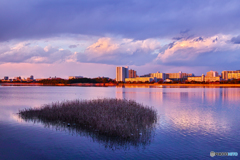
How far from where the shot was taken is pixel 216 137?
51.1 feet

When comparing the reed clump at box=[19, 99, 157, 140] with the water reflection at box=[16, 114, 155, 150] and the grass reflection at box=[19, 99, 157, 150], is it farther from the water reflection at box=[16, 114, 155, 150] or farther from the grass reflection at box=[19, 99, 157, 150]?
the water reflection at box=[16, 114, 155, 150]

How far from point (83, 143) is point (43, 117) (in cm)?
996

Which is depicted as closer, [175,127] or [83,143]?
[83,143]

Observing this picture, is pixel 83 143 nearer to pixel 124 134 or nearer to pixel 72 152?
pixel 72 152

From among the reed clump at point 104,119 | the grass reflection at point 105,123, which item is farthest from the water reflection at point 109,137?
the reed clump at point 104,119

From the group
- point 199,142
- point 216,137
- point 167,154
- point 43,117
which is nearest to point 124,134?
point 167,154

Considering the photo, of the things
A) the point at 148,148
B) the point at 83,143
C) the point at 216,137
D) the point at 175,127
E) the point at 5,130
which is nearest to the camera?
the point at 148,148

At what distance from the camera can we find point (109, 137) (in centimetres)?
1478

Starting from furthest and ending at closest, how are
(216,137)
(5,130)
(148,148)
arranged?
(5,130)
(216,137)
(148,148)

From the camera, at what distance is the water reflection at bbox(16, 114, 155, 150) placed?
43.9ft

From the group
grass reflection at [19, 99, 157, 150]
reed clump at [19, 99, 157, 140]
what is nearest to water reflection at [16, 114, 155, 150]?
grass reflection at [19, 99, 157, 150]

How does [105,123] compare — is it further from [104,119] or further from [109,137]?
[109,137]

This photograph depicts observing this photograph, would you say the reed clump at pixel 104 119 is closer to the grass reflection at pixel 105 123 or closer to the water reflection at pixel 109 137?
the grass reflection at pixel 105 123

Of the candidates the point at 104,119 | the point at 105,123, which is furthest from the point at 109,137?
the point at 104,119
